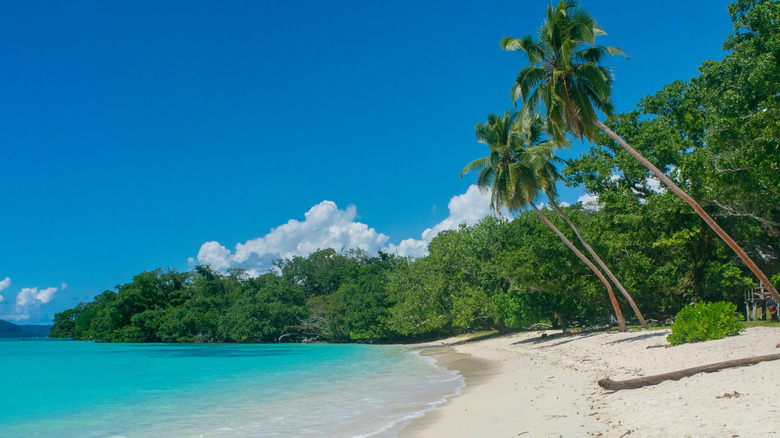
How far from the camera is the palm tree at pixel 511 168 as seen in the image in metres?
21.4


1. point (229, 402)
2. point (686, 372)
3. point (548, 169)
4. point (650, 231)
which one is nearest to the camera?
point (686, 372)

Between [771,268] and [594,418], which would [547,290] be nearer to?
[771,268]

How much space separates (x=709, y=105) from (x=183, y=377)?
24718 millimetres

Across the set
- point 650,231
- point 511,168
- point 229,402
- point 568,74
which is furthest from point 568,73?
point 229,402

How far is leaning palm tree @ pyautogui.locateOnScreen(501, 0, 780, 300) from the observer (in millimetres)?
15008

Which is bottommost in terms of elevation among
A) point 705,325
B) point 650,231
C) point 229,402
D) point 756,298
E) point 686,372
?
point 229,402

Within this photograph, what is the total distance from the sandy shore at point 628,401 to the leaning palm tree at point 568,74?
6.09 metres

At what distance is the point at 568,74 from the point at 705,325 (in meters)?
8.24

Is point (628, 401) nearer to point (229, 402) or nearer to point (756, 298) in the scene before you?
point (229, 402)

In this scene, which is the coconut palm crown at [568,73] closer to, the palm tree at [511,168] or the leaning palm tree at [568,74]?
the leaning palm tree at [568,74]

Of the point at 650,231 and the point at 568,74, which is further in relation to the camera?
the point at 650,231

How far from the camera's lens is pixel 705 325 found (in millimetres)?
12523

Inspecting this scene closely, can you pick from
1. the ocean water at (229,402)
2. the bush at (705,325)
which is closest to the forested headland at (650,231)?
the bush at (705,325)

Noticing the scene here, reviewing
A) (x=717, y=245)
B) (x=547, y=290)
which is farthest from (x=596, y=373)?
(x=717, y=245)
